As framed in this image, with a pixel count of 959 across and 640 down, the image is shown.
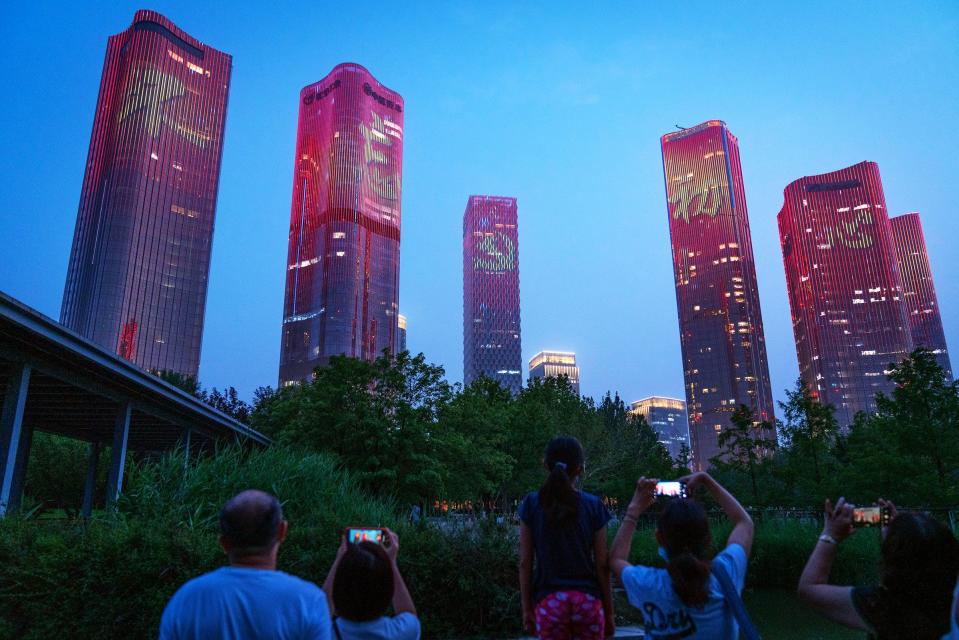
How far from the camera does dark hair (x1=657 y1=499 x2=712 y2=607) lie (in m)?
2.20

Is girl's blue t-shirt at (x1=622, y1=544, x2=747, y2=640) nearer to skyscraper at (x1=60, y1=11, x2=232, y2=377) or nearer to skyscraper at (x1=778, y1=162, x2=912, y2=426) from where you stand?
skyscraper at (x1=60, y1=11, x2=232, y2=377)

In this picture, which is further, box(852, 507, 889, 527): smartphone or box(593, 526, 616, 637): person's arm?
box(593, 526, 616, 637): person's arm

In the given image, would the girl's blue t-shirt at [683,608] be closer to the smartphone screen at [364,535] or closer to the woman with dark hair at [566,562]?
the woman with dark hair at [566,562]

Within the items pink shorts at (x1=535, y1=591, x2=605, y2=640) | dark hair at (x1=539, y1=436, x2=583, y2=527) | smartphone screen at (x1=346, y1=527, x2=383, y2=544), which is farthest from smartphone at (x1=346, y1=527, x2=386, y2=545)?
pink shorts at (x1=535, y1=591, x2=605, y2=640)

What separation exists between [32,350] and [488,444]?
18424mm

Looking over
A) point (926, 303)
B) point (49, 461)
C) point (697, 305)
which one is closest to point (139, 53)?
point (49, 461)

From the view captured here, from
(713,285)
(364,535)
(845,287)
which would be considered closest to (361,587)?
(364,535)

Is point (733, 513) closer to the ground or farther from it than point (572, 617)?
farther from it

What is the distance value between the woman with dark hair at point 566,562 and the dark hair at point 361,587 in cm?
104

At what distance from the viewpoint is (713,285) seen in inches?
6614

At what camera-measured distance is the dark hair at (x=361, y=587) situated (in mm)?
2035

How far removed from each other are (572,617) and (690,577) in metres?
0.79

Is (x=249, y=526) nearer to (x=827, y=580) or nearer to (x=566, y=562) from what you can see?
(x=566, y=562)

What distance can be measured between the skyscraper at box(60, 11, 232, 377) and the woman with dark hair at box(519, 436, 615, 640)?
115982 millimetres
